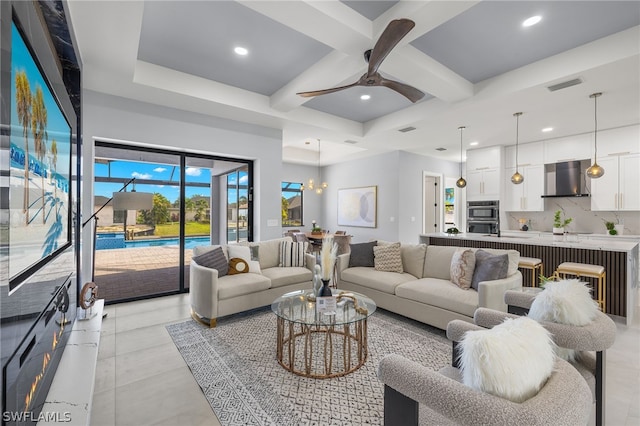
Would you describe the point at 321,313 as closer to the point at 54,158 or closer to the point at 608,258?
the point at 54,158

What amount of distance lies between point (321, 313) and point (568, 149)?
6123mm

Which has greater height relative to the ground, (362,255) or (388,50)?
(388,50)

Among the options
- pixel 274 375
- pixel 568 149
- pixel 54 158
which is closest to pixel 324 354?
pixel 274 375

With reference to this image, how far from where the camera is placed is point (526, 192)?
6270 millimetres

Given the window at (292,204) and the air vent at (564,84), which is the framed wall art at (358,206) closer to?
the window at (292,204)

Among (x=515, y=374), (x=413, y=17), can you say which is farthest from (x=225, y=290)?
(x=413, y=17)

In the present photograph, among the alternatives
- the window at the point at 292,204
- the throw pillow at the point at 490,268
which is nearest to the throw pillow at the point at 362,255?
the throw pillow at the point at 490,268

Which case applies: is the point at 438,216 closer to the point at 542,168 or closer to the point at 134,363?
the point at 542,168

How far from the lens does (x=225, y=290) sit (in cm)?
329

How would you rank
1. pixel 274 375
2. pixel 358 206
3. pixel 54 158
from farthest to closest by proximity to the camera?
pixel 358 206
pixel 274 375
pixel 54 158

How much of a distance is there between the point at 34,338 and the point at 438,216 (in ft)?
27.1

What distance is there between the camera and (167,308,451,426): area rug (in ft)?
6.15

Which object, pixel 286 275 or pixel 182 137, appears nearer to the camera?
pixel 286 275

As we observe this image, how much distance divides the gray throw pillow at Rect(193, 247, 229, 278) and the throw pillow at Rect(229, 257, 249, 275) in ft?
0.20
